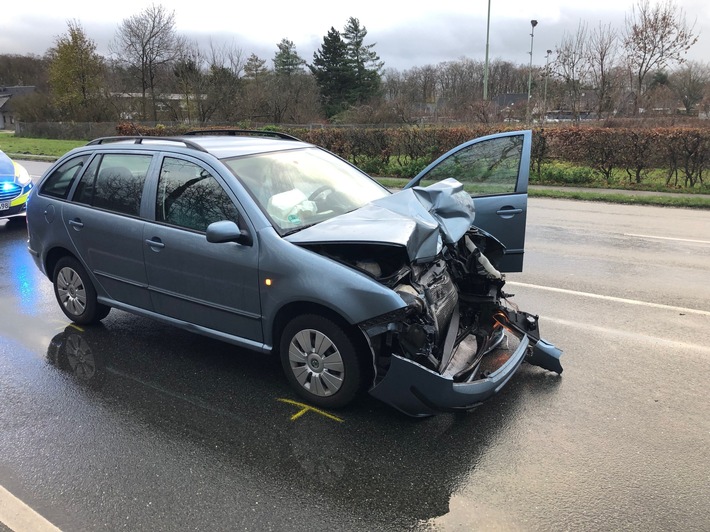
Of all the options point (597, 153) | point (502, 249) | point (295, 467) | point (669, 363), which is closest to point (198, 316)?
point (295, 467)

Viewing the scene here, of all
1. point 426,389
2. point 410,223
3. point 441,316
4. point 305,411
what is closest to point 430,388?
point 426,389

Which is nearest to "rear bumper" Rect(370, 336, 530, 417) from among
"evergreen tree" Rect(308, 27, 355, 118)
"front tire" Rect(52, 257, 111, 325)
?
"front tire" Rect(52, 257, 111, 325)

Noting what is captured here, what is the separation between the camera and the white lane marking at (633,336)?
4.71 metres

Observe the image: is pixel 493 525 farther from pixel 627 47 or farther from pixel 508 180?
pixel 627 47

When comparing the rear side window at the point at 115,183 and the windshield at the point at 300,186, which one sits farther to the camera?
the rear side window at the point at 115,183

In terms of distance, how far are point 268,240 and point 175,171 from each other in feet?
3.92

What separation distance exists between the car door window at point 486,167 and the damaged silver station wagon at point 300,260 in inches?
8.6

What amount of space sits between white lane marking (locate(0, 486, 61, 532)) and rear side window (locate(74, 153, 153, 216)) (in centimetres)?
234

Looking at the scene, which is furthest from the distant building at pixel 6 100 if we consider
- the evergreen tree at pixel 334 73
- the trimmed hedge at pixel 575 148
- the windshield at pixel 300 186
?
the windshield at pixel 300 186

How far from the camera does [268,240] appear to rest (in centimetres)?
373

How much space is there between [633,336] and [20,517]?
4.80 metres

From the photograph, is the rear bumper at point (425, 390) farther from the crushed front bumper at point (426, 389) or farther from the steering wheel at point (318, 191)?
the steering wheel at point (318, 191)

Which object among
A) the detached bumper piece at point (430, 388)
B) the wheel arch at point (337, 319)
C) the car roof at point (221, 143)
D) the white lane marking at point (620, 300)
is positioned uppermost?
the car roof at point (221, 143)

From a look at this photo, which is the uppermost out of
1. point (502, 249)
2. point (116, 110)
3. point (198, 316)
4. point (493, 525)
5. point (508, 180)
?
point (116, 110)
